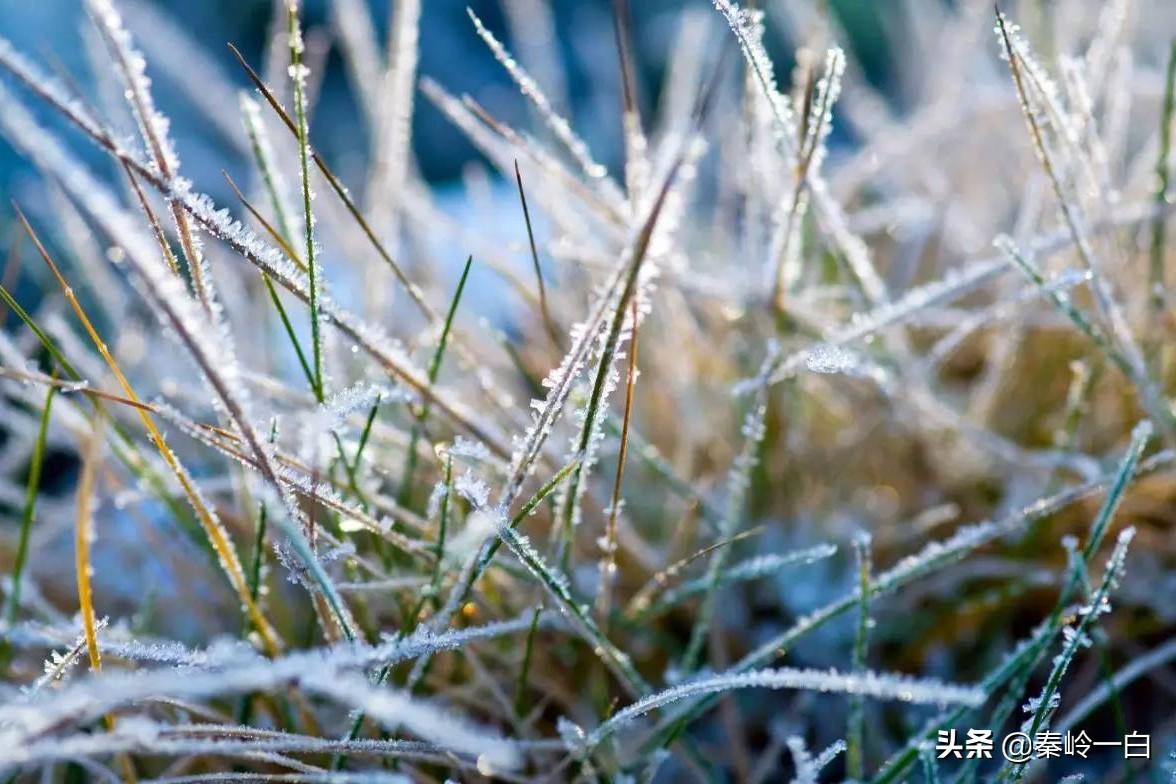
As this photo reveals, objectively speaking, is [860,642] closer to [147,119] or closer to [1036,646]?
[1036,646]

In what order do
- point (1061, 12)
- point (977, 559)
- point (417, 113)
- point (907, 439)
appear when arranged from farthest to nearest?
1. point (417, 113)
2. point (1061, 12)
3. point (907, 439)
4. point (977, 559)

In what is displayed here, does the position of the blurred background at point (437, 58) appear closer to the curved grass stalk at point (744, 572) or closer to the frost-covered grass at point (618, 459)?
the frost-covered grass at point (618, 459)

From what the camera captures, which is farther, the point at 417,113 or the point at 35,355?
the point at 417,113

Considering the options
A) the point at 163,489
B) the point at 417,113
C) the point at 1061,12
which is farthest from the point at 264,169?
the point at 417,113

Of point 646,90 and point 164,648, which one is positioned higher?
point 646,90

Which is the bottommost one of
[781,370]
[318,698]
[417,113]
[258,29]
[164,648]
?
[318,698]

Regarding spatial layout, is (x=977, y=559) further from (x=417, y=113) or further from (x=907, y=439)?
(x=417, y=113)

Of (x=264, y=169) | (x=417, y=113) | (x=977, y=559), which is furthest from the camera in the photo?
(x=417, y=113)

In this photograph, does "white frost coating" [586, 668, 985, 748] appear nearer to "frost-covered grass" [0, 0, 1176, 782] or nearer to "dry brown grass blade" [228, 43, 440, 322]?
"frost-covered grass" [0, 0, 1176, 782]
